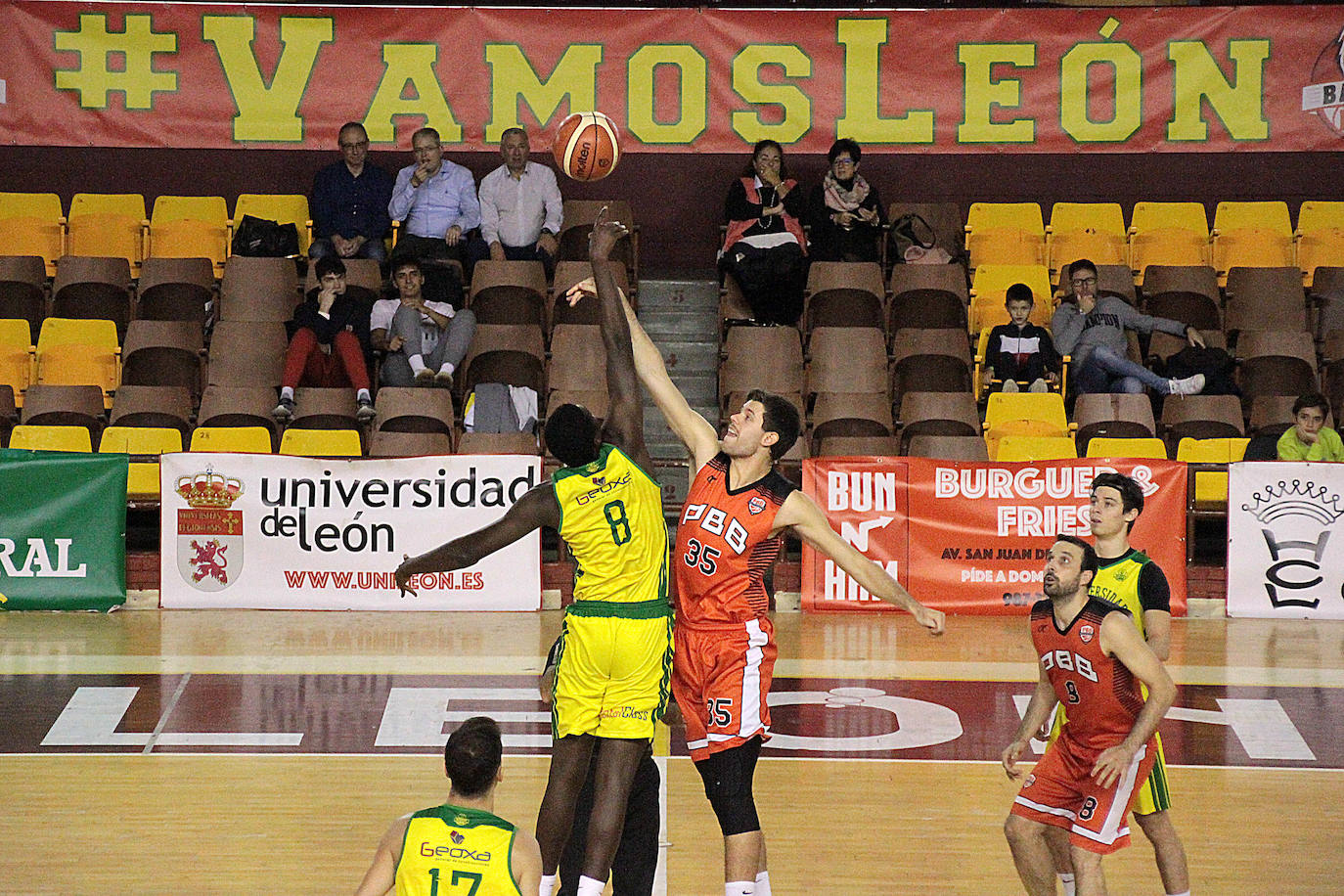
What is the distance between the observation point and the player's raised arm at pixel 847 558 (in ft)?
15.8

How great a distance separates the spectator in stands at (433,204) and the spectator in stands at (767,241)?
239cm

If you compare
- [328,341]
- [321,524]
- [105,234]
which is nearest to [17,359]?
[105,234]

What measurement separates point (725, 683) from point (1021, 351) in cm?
828

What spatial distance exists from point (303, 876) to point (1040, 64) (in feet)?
37.3

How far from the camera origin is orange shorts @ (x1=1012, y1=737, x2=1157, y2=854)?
512cm

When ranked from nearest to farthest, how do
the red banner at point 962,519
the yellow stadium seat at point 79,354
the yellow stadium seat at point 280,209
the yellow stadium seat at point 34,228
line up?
the red banner at point 962,519 < the yellow stadium seat at point 79,354 < the yellow stadium seat at point 34,228 < the yellow stadium seat at point 280,209

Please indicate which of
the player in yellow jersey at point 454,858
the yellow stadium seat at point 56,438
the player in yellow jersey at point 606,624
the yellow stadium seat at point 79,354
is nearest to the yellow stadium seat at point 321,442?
the yellow stadium seat at point 56,438

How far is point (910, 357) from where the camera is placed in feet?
43.1

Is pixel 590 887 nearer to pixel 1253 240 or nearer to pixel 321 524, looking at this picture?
pixel 321 524

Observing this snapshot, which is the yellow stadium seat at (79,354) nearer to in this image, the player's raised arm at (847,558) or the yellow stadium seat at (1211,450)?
the yellow stadium seat at (1211,450)

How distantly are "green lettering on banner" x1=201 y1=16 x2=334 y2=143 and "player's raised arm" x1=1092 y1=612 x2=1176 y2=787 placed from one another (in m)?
11.4

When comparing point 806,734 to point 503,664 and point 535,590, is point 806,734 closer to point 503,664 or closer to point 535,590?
point 503,664

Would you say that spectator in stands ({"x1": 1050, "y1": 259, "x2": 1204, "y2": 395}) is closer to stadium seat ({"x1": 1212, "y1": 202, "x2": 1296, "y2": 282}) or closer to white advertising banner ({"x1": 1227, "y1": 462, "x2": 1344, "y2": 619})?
white advertising banner ({"x1": 1227, "y1": 462, "x2": 1344, "y2": 619})

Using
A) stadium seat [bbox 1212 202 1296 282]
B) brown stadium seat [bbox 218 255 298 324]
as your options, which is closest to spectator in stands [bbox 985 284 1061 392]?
stadium seat [bbox 1212 202 1296 282]
